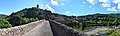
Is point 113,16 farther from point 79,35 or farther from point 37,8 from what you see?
point 79,35

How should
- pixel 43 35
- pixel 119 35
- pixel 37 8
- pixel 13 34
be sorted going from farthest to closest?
pixel 37 8 → pixel 43 35 → pixel 13 34 → pixel 119 35

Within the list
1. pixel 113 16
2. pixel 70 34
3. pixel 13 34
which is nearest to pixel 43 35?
pixel 13 34

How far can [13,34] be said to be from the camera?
1933 cm

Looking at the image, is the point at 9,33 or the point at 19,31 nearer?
the point at 9,33

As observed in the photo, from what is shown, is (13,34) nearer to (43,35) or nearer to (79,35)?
(43,35)

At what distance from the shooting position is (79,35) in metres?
15.1

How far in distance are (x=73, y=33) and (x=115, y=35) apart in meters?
2.51

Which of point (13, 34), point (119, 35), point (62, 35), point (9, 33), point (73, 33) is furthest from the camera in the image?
point (62, 35)

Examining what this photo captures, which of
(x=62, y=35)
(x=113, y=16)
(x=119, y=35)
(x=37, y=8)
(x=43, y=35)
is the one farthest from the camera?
(x=113, y=16)

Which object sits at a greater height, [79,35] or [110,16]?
[79,35]

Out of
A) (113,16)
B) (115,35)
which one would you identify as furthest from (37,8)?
(115,35)

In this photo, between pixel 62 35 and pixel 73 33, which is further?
pixel 62 35

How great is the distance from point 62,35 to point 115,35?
20.3 feet

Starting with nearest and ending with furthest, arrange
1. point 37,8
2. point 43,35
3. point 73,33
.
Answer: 1. point 73,33
2. point 43,35
3. point 37,8
